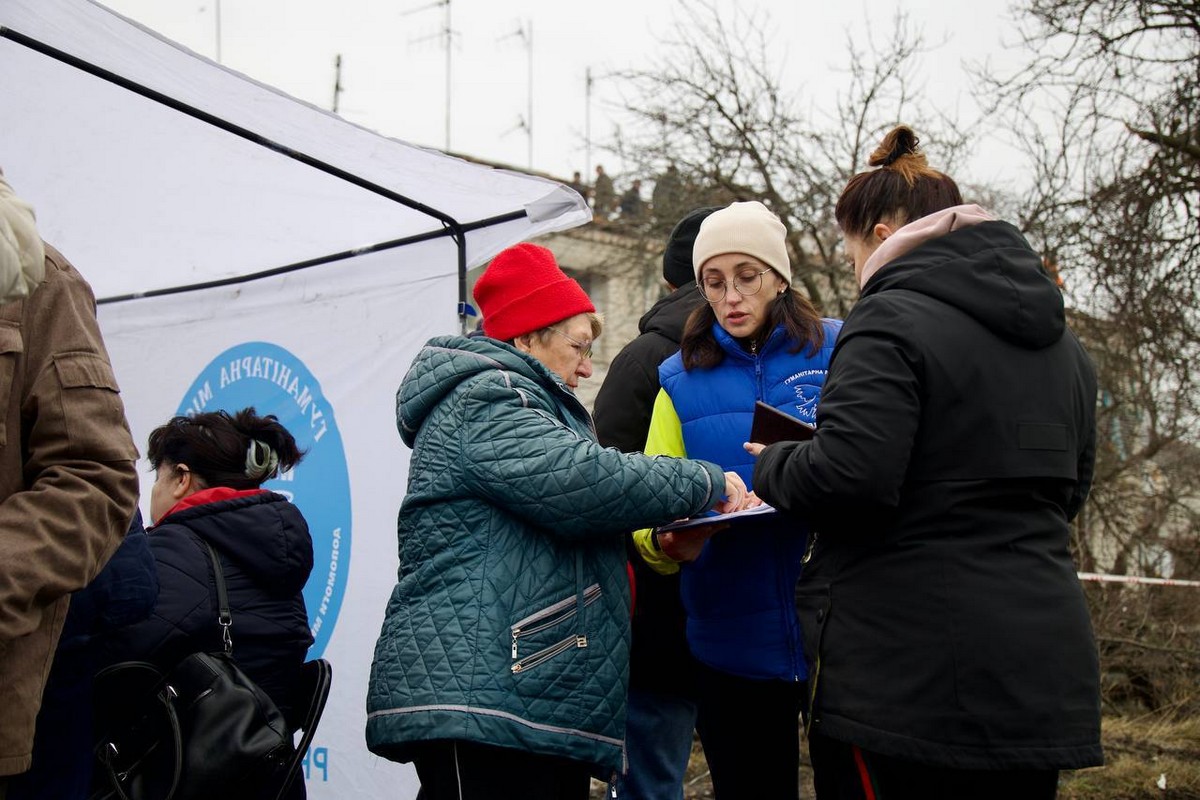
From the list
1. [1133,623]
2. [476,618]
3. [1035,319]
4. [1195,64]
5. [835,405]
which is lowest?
[1133,623]

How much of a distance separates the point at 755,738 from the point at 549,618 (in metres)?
0.71

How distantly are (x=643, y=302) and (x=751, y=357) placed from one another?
11.1 meters

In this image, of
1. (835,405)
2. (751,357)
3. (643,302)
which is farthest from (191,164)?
(643,302)

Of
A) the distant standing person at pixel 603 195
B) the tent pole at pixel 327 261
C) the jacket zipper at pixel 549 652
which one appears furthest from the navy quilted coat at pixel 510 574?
the distant standing person at pixel 603 195

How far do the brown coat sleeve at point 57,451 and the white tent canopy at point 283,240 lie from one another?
4.85 feet

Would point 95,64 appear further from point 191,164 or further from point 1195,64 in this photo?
point 1195,64

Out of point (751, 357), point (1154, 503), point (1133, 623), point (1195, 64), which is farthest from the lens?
point (1154, 503)

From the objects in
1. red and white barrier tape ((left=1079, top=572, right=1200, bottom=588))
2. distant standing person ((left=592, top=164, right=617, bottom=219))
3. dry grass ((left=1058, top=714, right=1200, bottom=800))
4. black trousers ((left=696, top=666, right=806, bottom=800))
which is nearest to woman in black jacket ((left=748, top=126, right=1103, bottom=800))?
black trousers ((left=696, top=666, right=806, bottom=800))

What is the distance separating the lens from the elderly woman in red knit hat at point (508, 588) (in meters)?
2.22

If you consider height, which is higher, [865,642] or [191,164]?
[191,164]

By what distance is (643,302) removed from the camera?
1380cm

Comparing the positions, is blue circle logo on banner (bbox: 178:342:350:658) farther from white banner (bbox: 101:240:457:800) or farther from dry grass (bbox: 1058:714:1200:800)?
dry grass (bbox: 1058:714:1200:800)

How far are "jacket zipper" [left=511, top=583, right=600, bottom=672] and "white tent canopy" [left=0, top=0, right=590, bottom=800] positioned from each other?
1317 millimetres

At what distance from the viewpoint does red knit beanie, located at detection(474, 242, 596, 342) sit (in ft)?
8.66
